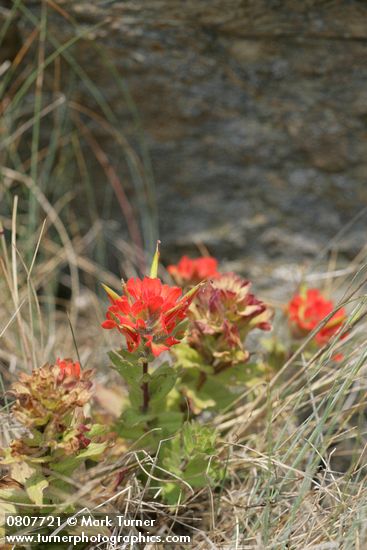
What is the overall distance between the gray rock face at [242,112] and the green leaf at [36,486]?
104 cm

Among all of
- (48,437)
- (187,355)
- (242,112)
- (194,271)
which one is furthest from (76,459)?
(242,112)

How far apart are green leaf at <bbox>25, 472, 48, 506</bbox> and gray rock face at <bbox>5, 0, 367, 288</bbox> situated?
1045mm

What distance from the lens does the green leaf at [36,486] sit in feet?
3.59

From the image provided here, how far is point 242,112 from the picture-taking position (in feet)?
6.28

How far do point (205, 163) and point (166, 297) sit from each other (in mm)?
911

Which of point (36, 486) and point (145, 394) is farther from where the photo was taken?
point (145, 394)

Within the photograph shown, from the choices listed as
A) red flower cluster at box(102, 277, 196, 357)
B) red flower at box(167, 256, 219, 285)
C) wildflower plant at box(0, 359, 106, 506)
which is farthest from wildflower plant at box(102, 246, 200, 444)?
red flower at box(167, 256, 219, 285)

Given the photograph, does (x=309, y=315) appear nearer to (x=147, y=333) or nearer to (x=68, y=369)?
(x=147, y=333)

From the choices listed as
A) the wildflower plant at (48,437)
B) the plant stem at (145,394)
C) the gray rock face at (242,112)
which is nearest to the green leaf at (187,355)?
the plant stem at (145,394)

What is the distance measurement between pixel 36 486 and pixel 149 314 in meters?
0.34

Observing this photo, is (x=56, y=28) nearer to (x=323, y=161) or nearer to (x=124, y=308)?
(x=323, y=161)

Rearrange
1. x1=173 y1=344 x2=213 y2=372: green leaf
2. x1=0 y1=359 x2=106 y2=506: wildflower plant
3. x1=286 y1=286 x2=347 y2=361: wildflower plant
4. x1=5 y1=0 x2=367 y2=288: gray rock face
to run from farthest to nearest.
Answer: x1=5 y1=0 x2=367 y2=288: gray rock face < x1=286 y1=286 x2=347 y2=361: wildflower plant < x1=173 y1=344 x2=213 y2=372: green leaf < x1=0 y1=359 x2=106 y2=506: wildflower plant

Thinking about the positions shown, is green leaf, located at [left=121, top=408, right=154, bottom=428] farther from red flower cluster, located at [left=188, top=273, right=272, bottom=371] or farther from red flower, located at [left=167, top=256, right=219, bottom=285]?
red flower, located at [left=167, top=256, right=219, bottom=285]

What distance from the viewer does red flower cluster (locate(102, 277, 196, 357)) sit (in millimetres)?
1141
